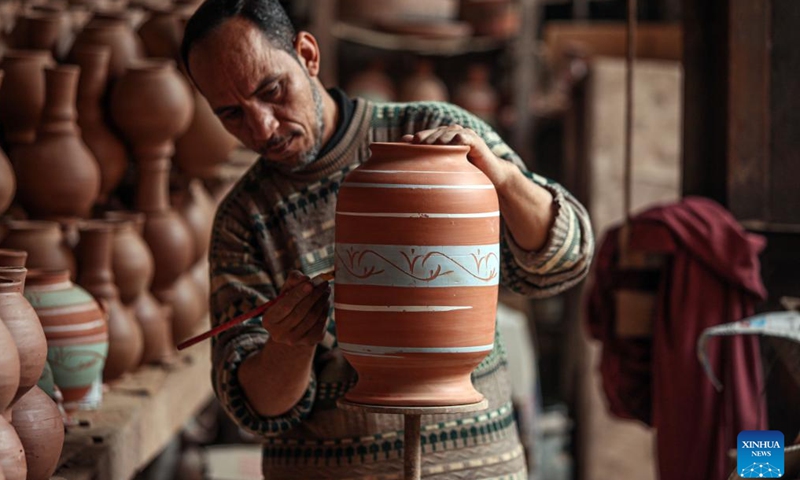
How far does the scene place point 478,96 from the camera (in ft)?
22.2

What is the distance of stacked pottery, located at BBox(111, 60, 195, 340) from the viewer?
2.96 meters

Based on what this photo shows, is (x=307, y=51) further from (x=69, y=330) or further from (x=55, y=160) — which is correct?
(x=55, y=160)

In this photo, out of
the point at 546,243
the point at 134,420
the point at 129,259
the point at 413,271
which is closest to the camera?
the point at 413,271

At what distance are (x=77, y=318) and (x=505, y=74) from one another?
5.13 m

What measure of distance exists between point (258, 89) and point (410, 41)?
16.2 feet

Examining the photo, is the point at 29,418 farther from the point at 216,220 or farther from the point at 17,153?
the point at 17,153

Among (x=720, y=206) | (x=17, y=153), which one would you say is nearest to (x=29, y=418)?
(x=17, y=153)

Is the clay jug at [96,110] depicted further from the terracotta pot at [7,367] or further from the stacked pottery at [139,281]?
the terracotta pot at [7,367]

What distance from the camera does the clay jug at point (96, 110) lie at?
2.90 metres

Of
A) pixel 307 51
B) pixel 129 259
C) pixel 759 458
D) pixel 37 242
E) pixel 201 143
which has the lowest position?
pixel 759 458

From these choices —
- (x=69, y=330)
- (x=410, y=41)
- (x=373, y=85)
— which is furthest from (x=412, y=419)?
(x=410, y=41)

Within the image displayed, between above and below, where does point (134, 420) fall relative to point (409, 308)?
below

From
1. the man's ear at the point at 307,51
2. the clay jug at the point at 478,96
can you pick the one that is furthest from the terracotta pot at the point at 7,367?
the clay jug at the point at 478,96

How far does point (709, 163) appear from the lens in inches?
122
